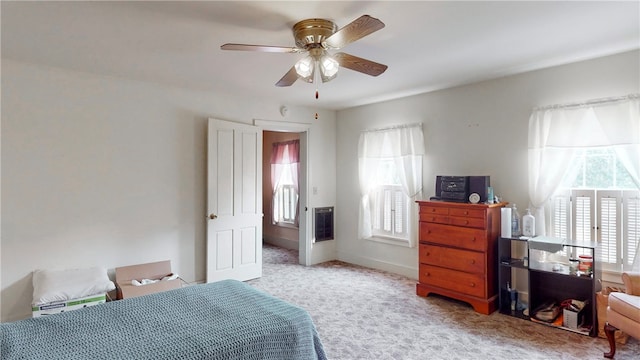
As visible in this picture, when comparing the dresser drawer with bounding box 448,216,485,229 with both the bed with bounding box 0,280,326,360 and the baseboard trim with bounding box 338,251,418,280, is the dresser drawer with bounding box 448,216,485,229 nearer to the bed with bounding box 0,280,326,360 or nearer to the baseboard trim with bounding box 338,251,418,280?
the baseboard trim with bounding box 338,251,418,280

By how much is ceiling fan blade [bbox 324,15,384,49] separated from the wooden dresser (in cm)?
220

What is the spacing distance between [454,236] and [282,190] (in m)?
3.89

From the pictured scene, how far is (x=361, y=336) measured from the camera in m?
2.93

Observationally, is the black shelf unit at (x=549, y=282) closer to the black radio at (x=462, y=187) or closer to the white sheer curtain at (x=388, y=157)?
the black radio at (x=462, y=187)

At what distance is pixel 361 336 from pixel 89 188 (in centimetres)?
301

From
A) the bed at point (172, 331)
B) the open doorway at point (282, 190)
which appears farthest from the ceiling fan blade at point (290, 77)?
the open doorway at point (282, 190)

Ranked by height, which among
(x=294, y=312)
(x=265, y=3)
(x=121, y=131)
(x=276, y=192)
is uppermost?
(x=265, y=3)

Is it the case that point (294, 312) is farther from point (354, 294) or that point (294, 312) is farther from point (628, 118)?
point (628, 118)

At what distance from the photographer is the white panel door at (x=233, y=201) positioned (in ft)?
13.8

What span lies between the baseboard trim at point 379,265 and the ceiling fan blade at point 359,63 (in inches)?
116

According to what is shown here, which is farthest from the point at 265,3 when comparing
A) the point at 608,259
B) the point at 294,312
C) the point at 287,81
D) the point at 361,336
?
the point at 608,259

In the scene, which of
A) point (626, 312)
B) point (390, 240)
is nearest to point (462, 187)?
point (390, 240)

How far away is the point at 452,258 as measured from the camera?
3.64m

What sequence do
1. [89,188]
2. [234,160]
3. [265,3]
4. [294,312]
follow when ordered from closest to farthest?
[294,312], [265,3], [89,188], [234,160]
